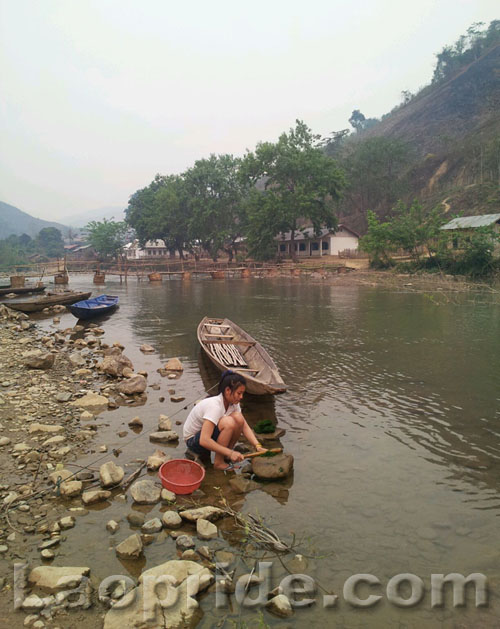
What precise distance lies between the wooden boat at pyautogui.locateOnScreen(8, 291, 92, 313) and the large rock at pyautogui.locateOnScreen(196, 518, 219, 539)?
21.0 m

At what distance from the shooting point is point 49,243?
102 metres

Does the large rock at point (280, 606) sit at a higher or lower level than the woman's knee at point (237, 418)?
lower

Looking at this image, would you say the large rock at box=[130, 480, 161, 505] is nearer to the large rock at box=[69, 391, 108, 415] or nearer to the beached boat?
the large rock at box=[69, 391, 108, 415]

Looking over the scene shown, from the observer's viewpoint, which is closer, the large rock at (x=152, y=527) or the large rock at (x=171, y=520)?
the large rock at (x=152, y=527)

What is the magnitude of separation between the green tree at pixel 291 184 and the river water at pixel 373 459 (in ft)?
115

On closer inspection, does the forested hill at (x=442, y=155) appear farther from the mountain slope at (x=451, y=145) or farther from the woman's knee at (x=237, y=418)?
the woman's knee at (x=237, y=418)

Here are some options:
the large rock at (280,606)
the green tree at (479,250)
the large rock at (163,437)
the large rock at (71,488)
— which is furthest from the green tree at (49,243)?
the large rock at (280,606)

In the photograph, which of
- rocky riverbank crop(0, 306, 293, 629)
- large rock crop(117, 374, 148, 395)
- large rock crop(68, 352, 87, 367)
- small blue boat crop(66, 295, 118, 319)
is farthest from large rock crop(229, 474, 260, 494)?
small blue boat crop(66, 295, 118, 319)

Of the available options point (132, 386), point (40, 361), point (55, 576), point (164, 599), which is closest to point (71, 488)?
point (55, 576)

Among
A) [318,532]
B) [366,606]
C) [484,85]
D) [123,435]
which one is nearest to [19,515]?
[123,435]

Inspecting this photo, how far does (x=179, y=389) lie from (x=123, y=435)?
300 centimetres

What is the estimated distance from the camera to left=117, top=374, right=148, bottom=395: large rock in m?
9.35

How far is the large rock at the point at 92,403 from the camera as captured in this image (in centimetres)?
836

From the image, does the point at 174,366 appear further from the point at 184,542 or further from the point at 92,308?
the point at 92,308
